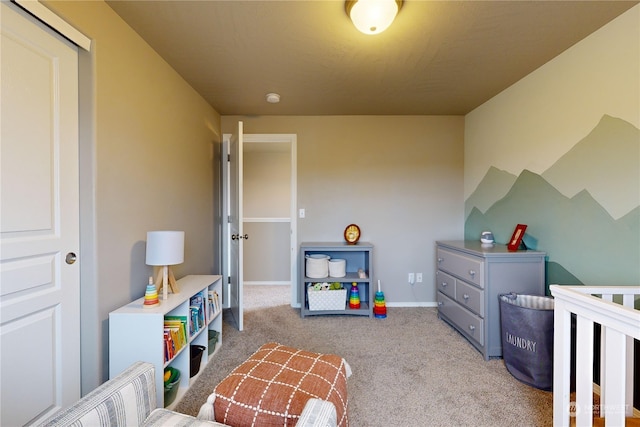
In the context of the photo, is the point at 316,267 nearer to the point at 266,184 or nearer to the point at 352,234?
the point at 352,234

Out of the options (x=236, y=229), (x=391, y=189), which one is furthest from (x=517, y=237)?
(x=236, y=229)

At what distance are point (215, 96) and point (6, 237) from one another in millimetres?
1967

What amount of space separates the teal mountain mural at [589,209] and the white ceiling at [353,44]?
0.69 meters

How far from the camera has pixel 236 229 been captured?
259 cm

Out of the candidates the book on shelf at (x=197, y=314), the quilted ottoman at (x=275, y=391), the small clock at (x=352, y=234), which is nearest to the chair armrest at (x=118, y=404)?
the quilted ottoman at (x=275, y=391)

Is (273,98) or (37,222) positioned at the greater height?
(273,98)

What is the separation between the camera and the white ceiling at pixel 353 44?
1462 mm

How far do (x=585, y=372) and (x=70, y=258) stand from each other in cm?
235

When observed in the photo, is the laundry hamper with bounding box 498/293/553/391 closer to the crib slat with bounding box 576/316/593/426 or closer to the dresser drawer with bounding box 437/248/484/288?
the dresser drawer with bounding box 437/248/484/288

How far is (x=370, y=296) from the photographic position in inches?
111

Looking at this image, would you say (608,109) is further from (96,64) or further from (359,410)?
(96,64)

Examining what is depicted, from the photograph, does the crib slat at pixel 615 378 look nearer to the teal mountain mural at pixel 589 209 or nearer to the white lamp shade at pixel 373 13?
the teal mountain mural at pixel 589 209

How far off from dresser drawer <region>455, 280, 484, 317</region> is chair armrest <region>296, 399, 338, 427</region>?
1759 mm

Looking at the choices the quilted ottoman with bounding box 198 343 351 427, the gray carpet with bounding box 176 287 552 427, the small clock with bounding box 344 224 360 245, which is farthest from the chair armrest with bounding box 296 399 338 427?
the small clock with bounding box 344 224 360 245
